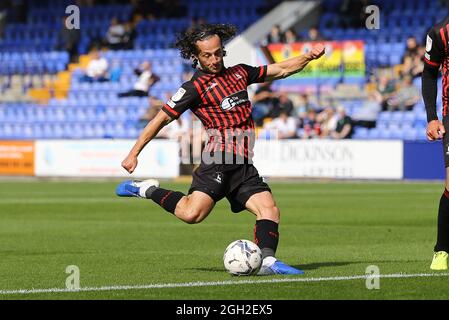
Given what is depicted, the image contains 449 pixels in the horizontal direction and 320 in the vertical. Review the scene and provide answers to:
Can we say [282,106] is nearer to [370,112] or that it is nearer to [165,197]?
[370,112]

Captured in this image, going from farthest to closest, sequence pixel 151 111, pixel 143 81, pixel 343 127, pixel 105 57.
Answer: pixel 105 57, pixel 143 81, pixel 151 111, pixel 343 127

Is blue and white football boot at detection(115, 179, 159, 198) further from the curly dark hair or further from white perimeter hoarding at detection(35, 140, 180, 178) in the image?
white perimeter hoarding at detection(35, 140, 180, 178)

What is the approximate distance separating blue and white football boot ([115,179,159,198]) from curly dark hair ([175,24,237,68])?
1.20 metres

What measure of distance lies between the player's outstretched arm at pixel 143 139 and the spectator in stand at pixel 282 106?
21.1 metres

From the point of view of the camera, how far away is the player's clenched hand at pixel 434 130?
941 centimetres

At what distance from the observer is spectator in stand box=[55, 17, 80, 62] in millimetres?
39469

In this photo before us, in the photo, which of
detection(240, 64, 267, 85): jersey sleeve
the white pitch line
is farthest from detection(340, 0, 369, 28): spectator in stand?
the white pitch line

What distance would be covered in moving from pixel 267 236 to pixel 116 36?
2917 centimetres

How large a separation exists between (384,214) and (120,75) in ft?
67.1

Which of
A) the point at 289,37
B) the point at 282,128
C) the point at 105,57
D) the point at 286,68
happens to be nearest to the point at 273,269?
the point at 286,68

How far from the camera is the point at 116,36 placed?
3841cm

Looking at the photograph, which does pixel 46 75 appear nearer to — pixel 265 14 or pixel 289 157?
pixel 265 14
